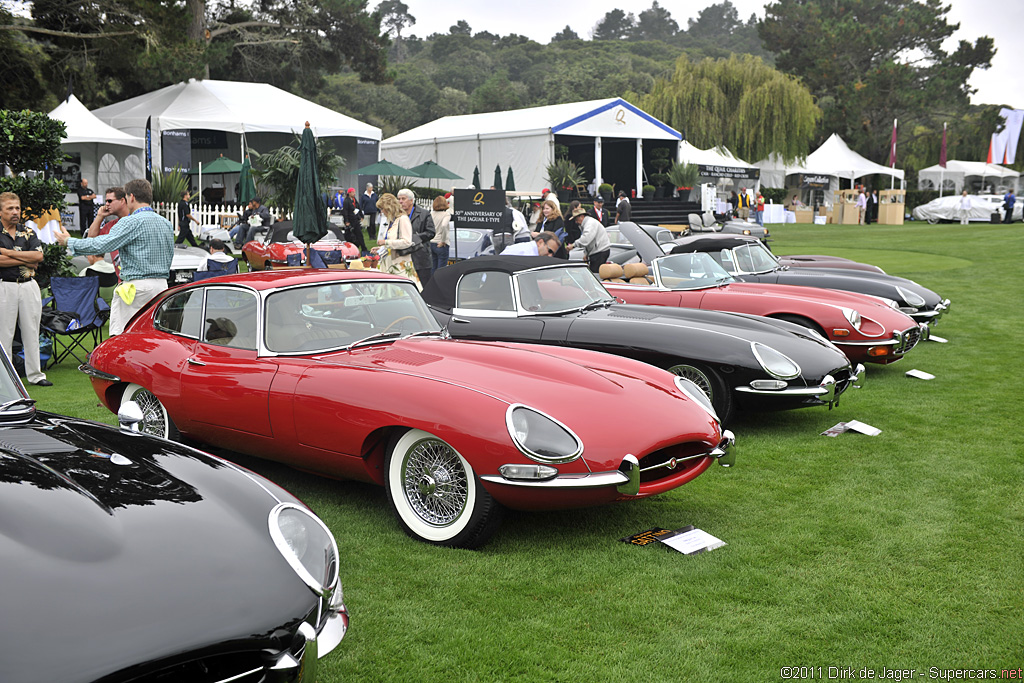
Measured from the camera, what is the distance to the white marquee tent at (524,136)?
31172mm

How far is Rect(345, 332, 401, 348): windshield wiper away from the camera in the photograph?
5.04m

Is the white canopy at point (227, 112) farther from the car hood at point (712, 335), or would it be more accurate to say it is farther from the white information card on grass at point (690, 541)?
the white information card on grass at point (690, 541)

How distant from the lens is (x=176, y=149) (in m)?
26.9

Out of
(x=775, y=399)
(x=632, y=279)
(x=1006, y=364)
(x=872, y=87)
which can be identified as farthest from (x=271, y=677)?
(x=872, y=87)

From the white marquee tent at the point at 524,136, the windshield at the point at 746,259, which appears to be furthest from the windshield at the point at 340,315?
the white marquee tent at the point at 524,136

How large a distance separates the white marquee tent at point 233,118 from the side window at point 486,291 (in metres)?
21.5

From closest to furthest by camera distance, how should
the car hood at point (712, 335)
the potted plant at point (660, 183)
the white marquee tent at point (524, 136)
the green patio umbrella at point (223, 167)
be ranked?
1. the car hood at point (712, 335)
2. the green patio umbrella at point (223, 167)
3. the white marquee tent at point (524, 136)
4. the potted plant at point (660, 183)

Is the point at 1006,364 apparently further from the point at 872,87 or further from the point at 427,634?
the point at 872,87

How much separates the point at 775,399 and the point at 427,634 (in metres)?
3.79

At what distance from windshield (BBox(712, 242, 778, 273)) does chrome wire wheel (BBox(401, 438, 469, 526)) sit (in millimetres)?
7277

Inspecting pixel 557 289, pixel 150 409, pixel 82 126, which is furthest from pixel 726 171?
pixel 150 409

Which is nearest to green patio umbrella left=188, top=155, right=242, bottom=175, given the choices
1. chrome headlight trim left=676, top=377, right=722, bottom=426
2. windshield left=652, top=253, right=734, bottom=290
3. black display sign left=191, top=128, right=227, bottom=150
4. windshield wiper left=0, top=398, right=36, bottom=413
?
black display sign left=191, top=128, right=227, bottom=150

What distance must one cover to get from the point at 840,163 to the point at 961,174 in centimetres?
1265

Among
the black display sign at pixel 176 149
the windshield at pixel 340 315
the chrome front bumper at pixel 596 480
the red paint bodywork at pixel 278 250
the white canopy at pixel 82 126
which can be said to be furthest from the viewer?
the black display sign at pixel 176 149
